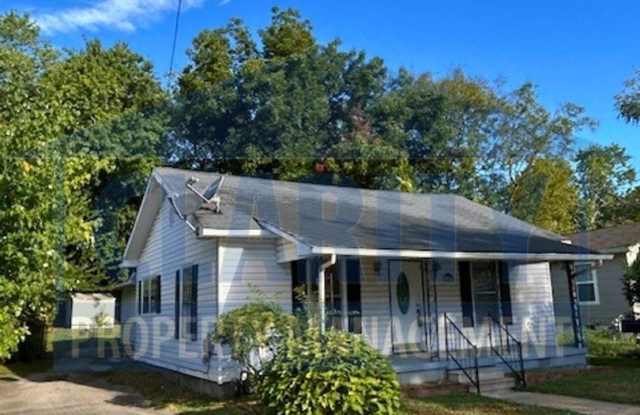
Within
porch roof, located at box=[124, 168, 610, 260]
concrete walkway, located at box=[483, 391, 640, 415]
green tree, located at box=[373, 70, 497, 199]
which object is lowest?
concrete walkway, located at box=[483, 391, 640, 415]

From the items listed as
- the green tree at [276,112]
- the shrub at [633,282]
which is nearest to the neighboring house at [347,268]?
the shrub at [633,282]

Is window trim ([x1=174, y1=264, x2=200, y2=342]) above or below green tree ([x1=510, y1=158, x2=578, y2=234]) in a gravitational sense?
below

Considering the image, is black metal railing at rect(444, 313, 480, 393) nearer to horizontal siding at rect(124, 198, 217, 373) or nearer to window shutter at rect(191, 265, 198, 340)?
horizontal siding at rect(124, 198, 217, 373)

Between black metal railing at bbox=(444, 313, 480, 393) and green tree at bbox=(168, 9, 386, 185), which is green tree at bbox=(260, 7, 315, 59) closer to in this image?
green tree at bbox=(168, 9, 386, 185)

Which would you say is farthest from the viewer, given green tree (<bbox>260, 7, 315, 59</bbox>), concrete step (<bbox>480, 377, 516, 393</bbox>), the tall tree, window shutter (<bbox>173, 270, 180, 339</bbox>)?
green tree (<bbox>260, 7, 315, 59</bbox>)

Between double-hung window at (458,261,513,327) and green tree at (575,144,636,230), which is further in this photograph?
green tree at (575,144,636,230)

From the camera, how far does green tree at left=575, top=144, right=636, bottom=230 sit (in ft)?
151

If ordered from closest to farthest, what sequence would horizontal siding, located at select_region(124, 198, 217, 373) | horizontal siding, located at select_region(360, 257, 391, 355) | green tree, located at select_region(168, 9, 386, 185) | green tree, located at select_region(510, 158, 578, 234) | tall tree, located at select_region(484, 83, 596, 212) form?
horizontal siding, located at select_region(124, 198, 217, 373)
horizontal siding, located at select_region(360, 257, 391, 355)
green tree, located at select_region(168, 9, 386, 185)
green tree, located at select_region(510, 158, 578, 234)
tall tree, located at select_region(484, 83, 596, 212)

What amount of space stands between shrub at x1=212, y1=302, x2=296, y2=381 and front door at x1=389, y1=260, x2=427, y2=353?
12.1 feet

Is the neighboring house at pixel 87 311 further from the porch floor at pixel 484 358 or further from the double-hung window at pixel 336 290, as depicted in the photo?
the porch floor at pixel 484 358

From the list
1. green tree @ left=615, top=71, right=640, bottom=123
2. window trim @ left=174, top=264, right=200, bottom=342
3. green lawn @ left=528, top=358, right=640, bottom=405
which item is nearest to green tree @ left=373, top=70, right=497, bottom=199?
green tree @ left=615, top=71, right=640, bottom=123

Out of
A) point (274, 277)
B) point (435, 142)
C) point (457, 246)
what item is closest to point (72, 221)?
point (274, 277)

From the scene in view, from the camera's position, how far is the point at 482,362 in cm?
1159

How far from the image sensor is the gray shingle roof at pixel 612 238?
70.6ft
